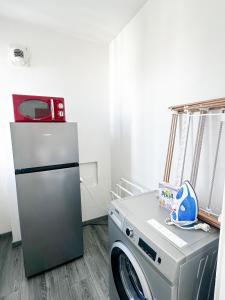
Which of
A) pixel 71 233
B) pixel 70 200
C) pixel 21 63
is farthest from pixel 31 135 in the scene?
pixel 71 233

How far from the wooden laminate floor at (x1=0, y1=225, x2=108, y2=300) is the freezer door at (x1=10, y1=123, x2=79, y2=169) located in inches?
44.4

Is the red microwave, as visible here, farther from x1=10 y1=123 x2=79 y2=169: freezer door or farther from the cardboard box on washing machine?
the cardboard box on washing machine

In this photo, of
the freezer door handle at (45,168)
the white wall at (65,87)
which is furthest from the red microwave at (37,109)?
the white wall at (65,87)

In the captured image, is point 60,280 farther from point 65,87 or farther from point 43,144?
point 65,87

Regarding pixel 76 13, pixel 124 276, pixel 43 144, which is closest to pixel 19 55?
pixel 76 13

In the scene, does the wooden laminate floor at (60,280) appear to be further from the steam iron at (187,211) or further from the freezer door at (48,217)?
the steam iron at (187,211)

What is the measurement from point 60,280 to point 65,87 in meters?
2.12

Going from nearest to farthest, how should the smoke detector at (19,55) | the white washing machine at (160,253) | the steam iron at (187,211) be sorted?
the white washing machine at (160,253), the steam iron at (187,211), the smoke detector at (19,55)

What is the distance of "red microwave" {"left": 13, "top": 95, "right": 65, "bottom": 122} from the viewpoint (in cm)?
147

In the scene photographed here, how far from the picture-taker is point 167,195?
44.7 inches

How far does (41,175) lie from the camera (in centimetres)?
154

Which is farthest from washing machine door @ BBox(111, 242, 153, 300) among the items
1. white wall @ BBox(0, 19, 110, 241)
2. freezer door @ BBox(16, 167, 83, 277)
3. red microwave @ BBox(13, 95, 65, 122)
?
white wall @ BBox(0, 19, 110, 241)

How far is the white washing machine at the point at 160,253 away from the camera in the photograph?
73 centimetres

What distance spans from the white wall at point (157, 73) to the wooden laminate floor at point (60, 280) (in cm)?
102
